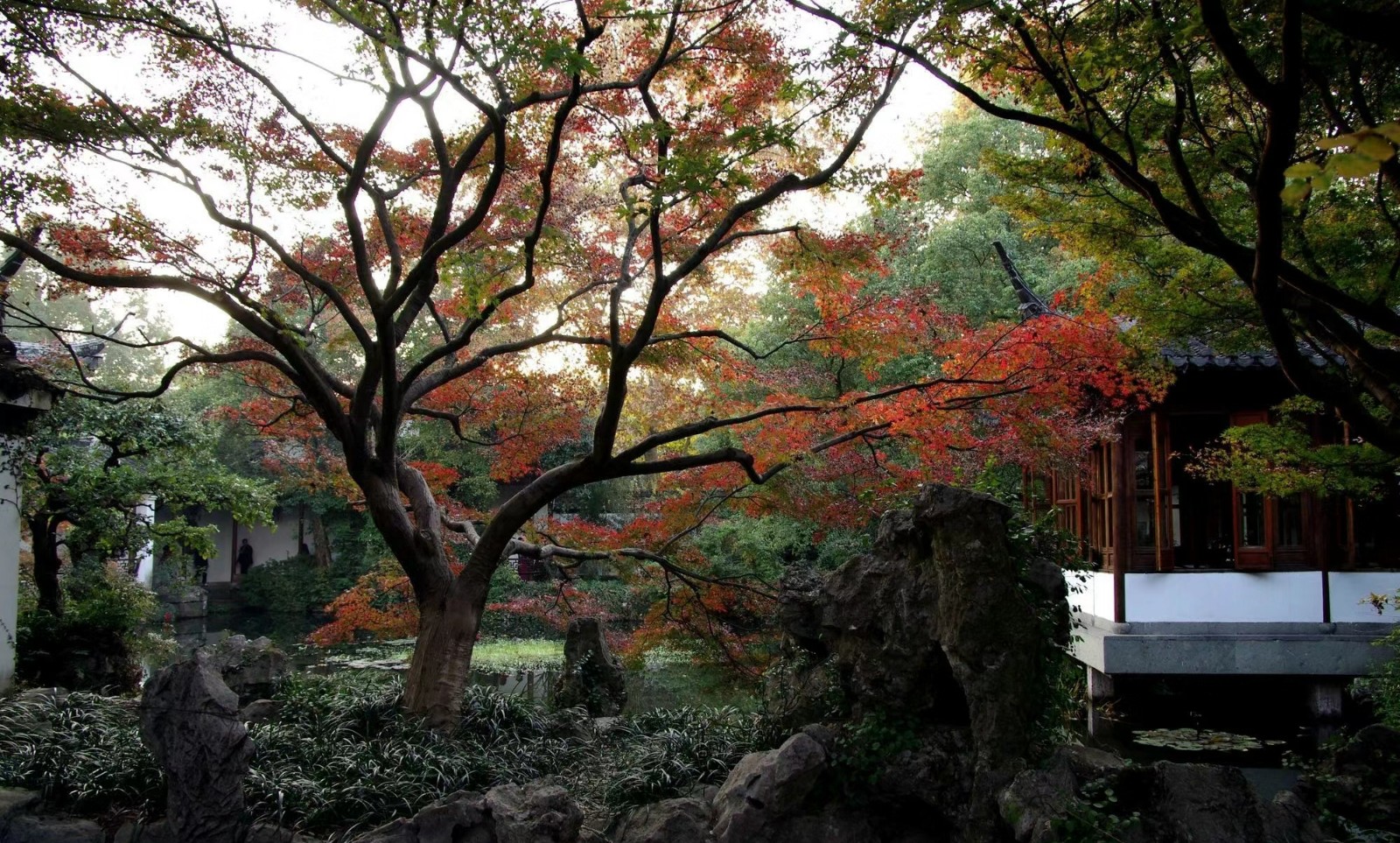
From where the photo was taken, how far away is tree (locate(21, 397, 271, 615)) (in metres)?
9.39

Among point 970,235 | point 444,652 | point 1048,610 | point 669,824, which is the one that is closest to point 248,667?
point 444,652

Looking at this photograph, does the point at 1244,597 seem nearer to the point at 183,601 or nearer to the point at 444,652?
the point at 444,652

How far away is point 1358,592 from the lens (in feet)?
31.6

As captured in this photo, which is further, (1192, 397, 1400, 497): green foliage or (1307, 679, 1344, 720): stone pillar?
(1307, 679, 1344, 720): stone pillar

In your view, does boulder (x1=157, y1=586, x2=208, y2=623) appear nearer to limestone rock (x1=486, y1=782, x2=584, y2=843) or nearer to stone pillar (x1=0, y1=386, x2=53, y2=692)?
stone pillar (x1=0, y1=386, x2=53, y2=692)

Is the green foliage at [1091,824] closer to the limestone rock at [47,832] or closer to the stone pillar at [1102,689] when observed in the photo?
the limestone rock at [47,832]

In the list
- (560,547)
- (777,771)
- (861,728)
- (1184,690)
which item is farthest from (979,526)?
(1184,690)

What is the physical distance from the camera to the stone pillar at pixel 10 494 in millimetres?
8211

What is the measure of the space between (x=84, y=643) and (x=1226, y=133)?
11.0m

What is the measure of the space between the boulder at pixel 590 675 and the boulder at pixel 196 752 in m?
4.18

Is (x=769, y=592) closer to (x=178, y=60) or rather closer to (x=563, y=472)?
(x=563, y=472)

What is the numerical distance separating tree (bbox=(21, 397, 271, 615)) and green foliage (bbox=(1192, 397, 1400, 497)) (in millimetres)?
9226

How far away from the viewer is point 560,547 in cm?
868

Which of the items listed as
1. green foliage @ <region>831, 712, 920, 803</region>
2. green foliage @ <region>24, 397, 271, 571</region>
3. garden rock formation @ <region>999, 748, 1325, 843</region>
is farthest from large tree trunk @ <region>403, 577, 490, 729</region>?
garden rock formation @ <region>999, 748, 1325, 843</region>
